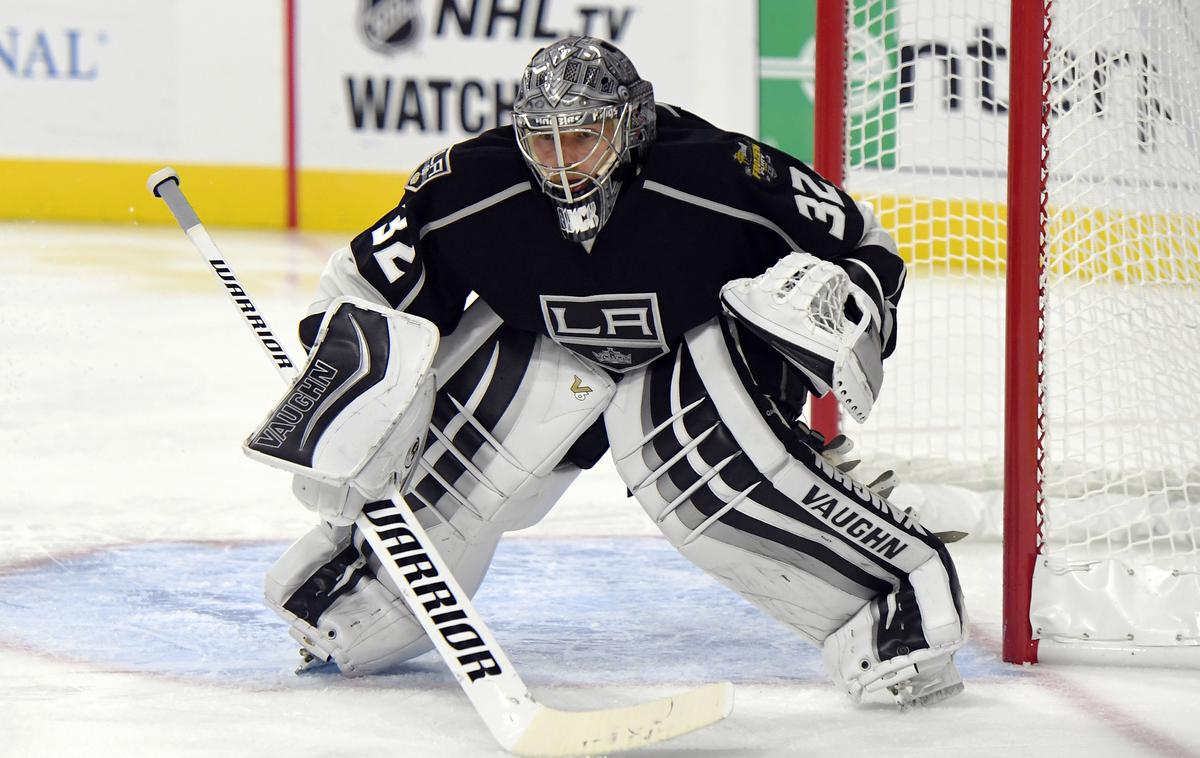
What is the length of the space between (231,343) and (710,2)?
11.4 feet

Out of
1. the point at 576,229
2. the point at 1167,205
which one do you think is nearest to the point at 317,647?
the point at 576,229

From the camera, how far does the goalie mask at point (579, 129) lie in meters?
2.12

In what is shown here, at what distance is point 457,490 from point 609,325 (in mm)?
336

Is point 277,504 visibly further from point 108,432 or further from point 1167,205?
point 1167,205

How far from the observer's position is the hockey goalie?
2104mm

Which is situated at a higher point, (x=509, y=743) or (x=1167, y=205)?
(x=1167, y=205)

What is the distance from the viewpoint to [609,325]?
7.29 feet

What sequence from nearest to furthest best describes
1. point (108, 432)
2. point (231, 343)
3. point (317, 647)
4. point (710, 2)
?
1. point (317, 647)
2. point (108, 432)
3. point (231, 343)
4. point (710, 2)

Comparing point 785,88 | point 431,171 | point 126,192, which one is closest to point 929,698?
point 431,171

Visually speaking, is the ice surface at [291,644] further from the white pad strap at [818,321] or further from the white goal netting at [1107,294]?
the white pad strap at [818,321]

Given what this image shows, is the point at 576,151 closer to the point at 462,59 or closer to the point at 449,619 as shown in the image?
the point at 449,619

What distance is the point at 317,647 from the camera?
90.2 inches

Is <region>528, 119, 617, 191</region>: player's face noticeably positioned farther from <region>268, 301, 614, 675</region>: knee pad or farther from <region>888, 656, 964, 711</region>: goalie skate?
<region>888, 656, 964, 711</region>: goalie skate

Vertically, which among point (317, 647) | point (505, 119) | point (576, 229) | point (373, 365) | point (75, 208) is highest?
point (576, 229)
